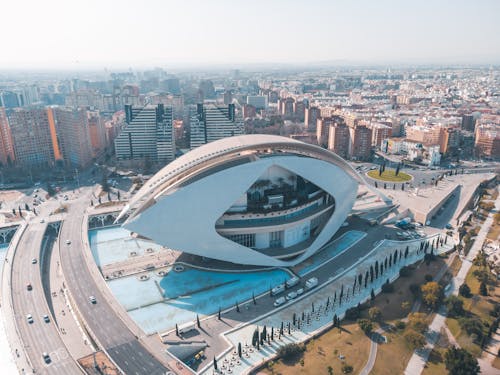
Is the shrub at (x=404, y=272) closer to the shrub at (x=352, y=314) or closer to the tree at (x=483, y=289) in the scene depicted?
the tree at (x=483, y=289)

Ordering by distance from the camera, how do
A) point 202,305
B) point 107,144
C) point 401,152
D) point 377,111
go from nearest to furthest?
point 202,305, point 401,152, point 107,144, point 377,111

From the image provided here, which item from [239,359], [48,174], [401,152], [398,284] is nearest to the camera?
[239,359]

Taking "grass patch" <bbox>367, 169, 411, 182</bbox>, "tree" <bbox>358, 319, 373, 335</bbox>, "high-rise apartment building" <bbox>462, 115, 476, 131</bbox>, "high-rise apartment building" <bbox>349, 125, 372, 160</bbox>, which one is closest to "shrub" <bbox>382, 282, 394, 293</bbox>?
"tree" <bbox>358, 319, 373, 335</bbox>

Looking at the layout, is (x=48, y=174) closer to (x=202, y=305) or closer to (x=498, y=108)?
(x=202, y=305)

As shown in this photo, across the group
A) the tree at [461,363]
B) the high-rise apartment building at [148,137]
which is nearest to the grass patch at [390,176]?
the high-rise apartment building at [148,137]

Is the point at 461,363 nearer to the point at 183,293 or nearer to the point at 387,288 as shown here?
the point at 387,288

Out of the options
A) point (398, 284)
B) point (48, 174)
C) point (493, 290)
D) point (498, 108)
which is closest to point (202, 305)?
point (398, 284)
